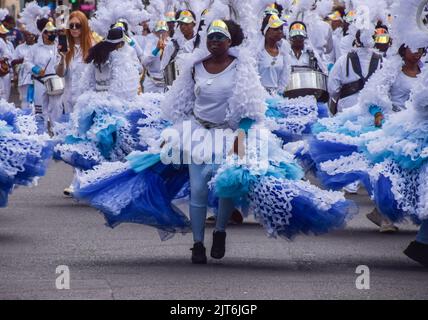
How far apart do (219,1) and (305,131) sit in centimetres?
364

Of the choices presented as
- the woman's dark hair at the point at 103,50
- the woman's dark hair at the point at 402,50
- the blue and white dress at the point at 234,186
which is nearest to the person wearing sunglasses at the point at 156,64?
the woman's dark hair at the point at 103,50

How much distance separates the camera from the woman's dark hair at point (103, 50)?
1445 cm

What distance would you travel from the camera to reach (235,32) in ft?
35.0

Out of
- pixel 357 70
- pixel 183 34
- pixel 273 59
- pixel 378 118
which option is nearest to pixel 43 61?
pixel 183 34

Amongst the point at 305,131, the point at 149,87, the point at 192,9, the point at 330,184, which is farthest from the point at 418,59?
the point at 149,87

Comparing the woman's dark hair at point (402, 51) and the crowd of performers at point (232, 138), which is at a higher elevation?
the woman's dark hair at point (402, 51)

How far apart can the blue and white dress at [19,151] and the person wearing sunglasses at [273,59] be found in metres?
3.39

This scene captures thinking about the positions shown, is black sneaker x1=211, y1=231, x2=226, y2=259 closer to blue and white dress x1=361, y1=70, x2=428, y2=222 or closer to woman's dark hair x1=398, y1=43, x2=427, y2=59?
blue and white dress x1=361, y1=70, x2=428, y2=222

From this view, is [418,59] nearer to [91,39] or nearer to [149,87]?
[91,39]

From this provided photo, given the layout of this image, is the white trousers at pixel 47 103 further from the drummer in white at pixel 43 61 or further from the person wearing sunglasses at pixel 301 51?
the person wearing sunglasses at pixel 301 51

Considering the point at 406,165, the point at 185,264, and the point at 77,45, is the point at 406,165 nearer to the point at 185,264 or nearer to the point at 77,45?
the point at 185,264

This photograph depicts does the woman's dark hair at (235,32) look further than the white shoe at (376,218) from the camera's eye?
No

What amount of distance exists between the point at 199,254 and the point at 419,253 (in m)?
1.64

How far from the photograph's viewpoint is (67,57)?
1691cm
